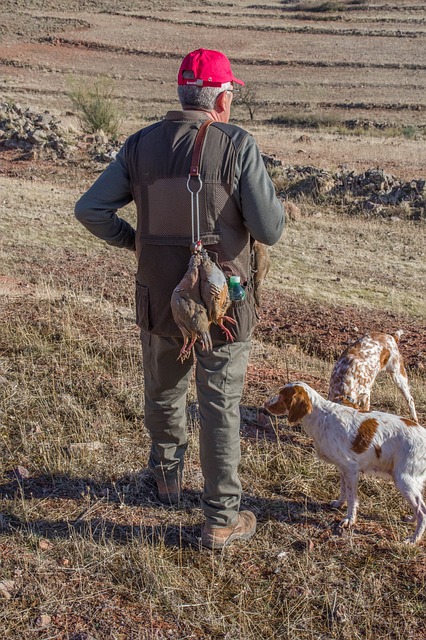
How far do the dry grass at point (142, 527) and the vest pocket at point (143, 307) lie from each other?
3.41 feet

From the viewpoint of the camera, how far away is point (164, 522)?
3834 millimetres

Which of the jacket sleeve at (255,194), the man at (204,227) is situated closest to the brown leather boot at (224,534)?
the man at (204,227)

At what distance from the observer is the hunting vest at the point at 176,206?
126 inches

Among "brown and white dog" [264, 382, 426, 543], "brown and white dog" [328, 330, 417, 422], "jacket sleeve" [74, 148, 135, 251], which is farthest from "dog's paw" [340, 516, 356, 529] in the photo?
"jacket sleeve" [74, 148, 135, 251]

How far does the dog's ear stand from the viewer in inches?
166

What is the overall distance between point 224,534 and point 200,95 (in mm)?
2082

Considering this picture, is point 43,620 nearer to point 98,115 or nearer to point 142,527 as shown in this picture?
point 142,527

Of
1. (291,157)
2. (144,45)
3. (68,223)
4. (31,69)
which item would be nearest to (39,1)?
(144,45)

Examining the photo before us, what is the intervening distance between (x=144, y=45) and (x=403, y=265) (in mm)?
47291

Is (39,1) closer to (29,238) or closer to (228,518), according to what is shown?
(29,238)

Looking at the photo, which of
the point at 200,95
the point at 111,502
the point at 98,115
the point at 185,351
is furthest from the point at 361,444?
the point at 98,115

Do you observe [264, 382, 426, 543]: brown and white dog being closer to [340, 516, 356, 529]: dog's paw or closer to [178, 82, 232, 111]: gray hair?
[340, 516, 356, 529]: dog's paw

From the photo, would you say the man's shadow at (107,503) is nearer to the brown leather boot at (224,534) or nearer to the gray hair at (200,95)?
the brown leather boot at (224,534)

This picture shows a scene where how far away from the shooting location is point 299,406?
13.9 ft
